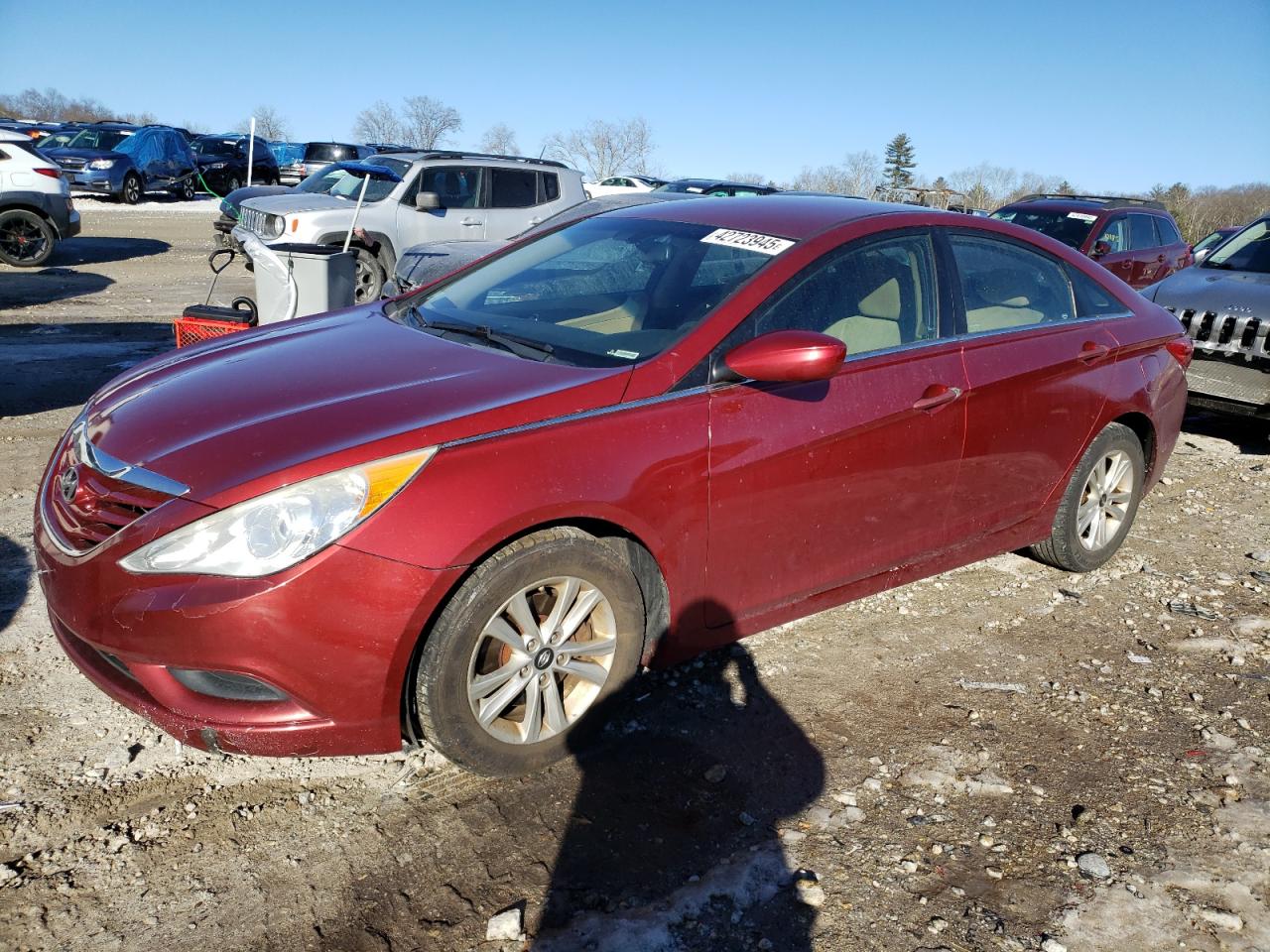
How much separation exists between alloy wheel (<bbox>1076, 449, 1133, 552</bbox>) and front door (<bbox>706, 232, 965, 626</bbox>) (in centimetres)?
116

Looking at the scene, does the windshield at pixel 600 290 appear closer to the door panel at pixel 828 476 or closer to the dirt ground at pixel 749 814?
the door panel at pixel 828 476

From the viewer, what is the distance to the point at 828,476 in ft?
11.2

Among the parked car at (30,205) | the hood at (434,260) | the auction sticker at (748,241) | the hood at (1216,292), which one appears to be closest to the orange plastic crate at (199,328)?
the hood at (434,260)

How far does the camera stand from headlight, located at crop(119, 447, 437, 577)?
246 centimetres

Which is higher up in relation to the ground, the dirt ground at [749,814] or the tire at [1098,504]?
the tire at [1098,504]

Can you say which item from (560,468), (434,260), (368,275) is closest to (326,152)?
(368,275)

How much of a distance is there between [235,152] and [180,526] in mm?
30936

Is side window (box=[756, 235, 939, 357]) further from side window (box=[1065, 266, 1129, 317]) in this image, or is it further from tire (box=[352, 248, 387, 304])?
tire (box=[352, 248, 387, 304])

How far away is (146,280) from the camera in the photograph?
44.1 feet

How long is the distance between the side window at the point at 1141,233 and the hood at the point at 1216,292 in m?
4.13

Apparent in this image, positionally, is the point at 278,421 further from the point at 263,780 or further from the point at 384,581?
the point at 263,780

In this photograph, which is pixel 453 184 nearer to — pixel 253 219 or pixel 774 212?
pixel 253 219

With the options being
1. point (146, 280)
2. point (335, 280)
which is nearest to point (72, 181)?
point (146, 280)

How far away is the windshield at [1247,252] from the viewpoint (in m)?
7.88
